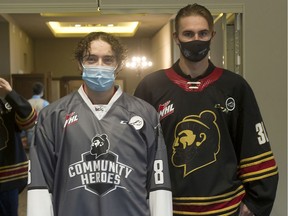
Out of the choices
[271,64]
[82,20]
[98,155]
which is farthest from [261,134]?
[82,20]

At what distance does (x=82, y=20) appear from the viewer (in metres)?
8.29

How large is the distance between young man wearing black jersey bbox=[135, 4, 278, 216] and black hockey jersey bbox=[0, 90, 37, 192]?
40.6 inches

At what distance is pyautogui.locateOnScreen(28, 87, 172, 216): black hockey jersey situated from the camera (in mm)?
1604

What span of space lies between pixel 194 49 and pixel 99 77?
402 mm

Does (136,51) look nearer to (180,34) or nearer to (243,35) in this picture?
(243,35)

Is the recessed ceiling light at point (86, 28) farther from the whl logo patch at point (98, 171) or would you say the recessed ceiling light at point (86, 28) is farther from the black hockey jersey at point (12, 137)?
the whl logo patch at point (98, 171)

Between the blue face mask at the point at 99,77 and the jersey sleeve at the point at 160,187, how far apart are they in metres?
0.30

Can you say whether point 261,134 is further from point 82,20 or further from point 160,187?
point 82,20

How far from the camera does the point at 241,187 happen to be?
181 centimetres

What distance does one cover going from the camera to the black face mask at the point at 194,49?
176 cm

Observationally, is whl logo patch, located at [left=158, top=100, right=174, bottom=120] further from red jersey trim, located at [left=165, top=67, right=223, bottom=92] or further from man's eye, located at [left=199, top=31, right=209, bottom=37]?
man's eye, located at [left=199, top=31, right=209, bottom=37]

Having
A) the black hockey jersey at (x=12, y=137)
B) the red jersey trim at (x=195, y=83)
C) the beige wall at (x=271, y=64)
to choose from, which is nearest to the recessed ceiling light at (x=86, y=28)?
the beige wall at (x=271, y=64)

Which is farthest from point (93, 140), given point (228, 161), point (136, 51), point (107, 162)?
point (136, 51)

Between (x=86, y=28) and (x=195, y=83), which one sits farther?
(x=86, y=28)
